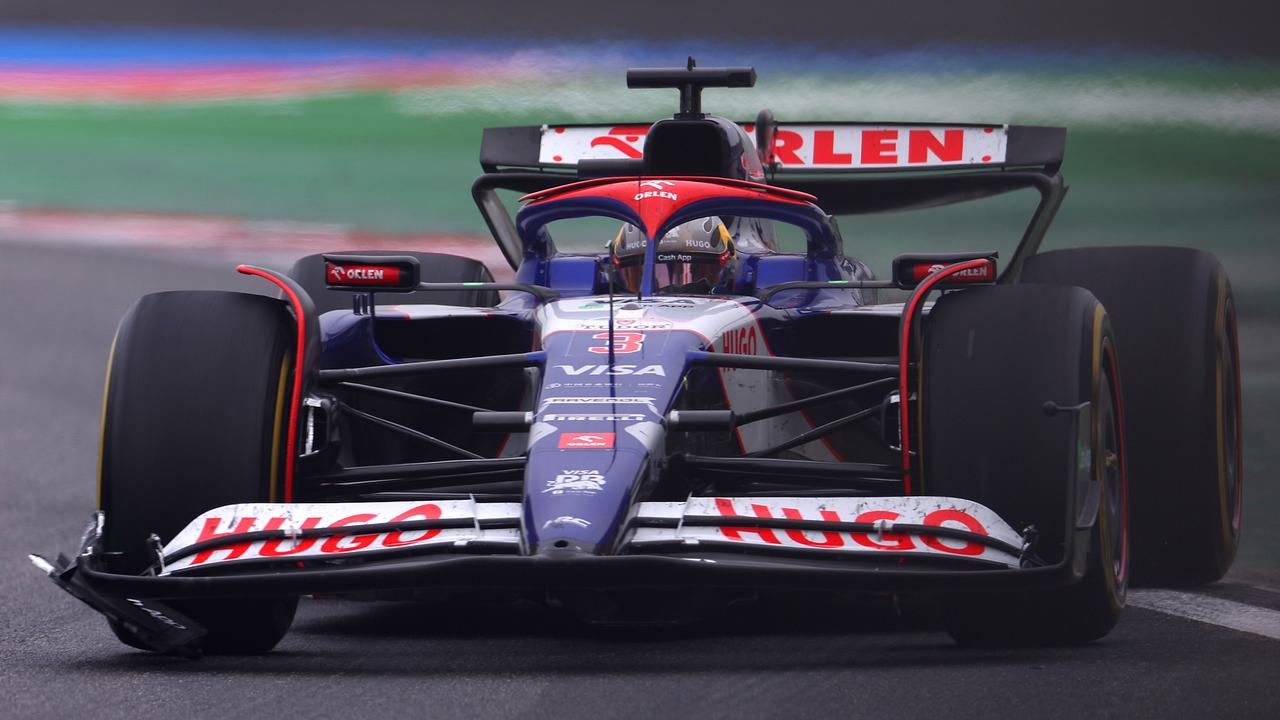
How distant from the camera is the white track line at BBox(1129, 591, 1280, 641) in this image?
5656 mm

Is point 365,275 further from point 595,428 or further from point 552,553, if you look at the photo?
point 552,553

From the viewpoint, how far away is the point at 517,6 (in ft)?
46.5

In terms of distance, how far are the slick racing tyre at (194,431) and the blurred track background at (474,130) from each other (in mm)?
3464

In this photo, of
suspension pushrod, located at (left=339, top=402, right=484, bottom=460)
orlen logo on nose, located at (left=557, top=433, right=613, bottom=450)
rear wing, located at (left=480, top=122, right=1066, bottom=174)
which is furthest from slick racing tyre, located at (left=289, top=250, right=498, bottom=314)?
orlen logo on nose, located at (left=557, top=433, right=613, bottom=450)

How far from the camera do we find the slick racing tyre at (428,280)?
869cm

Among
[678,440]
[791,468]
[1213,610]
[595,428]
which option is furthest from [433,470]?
[1213,610]

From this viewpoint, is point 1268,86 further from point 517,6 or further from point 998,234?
point 998,234

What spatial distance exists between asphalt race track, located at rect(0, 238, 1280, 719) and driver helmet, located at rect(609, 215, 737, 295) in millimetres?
1517

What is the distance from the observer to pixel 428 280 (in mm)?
9203

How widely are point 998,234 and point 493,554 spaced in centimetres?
1466

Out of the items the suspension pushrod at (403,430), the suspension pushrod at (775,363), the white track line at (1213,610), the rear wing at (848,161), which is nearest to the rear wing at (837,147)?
the rear wing at (848,161)

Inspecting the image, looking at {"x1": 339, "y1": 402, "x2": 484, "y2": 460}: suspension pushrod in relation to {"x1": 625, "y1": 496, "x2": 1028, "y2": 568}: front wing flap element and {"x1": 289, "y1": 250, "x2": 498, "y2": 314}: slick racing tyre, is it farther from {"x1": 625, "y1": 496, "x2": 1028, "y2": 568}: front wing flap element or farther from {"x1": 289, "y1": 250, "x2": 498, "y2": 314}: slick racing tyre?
{"x1": 289, "y1": 250, "x2": 498, "y2": 314}: slick racing tyre

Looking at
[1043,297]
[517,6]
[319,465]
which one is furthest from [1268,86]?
[319,465]

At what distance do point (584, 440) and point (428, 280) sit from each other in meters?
4.04
